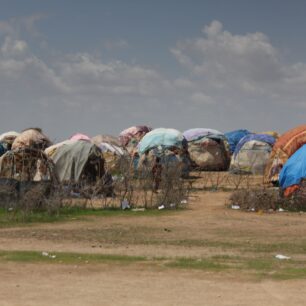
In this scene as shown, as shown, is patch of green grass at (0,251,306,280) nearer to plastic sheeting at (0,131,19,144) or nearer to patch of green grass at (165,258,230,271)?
patch of green grass at (165,258,230,271)

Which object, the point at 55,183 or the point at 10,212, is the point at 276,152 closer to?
the point at 55,183

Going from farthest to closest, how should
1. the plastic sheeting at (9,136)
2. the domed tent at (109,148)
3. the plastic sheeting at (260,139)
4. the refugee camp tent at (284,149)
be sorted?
the plastic sheeting at (9,136), the plastic sheeting at (260,139), the domed tent at (109,148), the refugee camp tent at (284,149)

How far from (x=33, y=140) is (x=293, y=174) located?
14291mm

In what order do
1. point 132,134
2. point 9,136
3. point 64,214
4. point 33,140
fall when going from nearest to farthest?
point 64,214 → point 33,140 → point 9,136 → point 132,134

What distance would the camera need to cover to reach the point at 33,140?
32438mm

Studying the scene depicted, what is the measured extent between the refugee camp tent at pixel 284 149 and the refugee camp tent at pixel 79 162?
7.15 m

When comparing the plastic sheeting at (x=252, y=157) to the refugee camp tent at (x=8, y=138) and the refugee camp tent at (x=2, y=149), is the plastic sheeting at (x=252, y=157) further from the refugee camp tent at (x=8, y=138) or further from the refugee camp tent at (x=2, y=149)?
the refugee camp tent at (x=8, y=138)

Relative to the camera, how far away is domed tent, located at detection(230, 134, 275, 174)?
35312 mm

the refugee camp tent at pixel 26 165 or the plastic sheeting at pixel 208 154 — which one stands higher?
the plastic sheeting at pixel 208 154

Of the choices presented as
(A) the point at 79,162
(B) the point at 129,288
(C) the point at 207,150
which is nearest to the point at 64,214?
(A) the point at 79,162

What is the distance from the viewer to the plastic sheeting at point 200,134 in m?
38.4

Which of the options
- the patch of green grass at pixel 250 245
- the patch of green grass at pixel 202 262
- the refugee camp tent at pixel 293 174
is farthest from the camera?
the refugee camp tent at pixel 293 174

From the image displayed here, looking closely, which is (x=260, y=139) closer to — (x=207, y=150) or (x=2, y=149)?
(x=207, y=150)

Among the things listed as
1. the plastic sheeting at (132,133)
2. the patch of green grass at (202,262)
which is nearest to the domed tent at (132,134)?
the plastic sheeting at (132,133)
